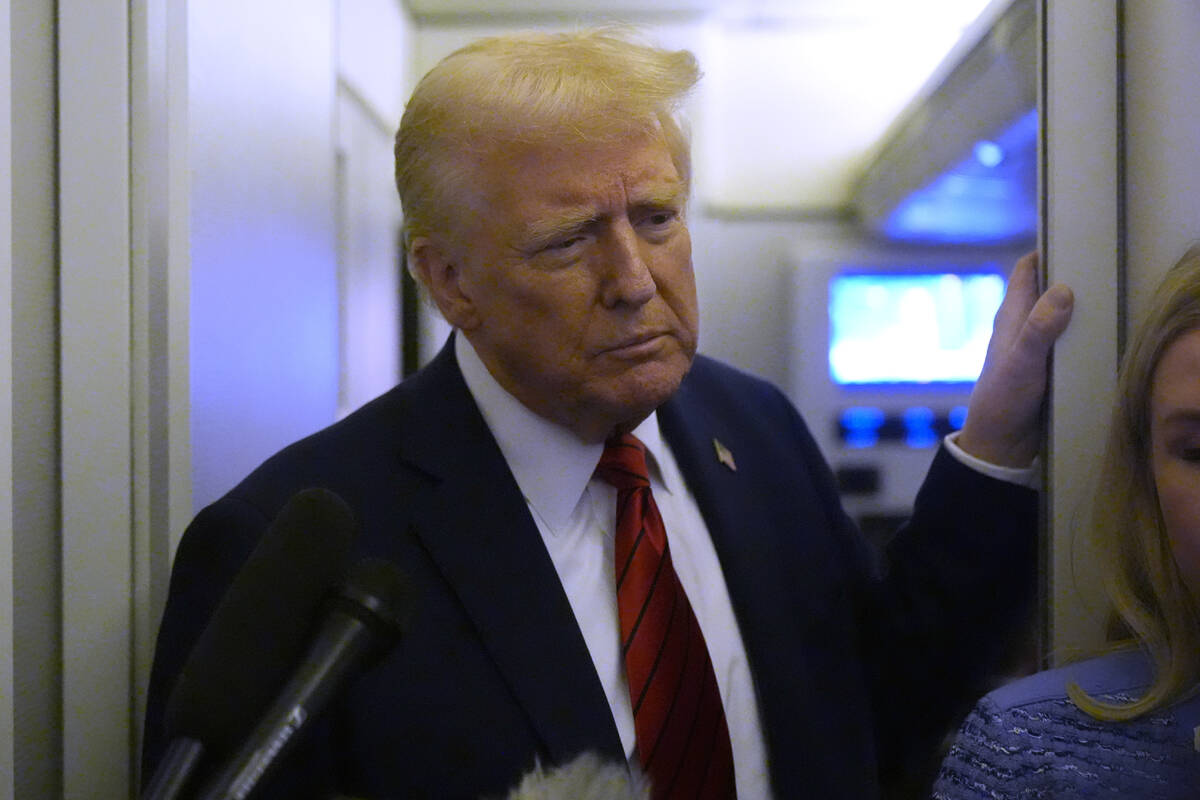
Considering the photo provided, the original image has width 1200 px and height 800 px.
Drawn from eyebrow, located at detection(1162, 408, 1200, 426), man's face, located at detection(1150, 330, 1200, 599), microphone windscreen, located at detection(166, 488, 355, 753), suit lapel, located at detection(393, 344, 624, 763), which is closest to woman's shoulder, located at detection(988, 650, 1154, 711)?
man's face, located at detection(1150, 330, 1200, 599)

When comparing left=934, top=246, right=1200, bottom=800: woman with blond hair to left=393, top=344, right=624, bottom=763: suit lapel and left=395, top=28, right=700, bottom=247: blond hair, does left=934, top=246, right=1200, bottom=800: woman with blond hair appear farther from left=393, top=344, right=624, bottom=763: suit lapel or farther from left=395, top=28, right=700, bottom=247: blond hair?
left=395, top=28, right=700, bottom=247: blond hair

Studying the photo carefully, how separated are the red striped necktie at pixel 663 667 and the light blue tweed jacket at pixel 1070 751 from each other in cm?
24

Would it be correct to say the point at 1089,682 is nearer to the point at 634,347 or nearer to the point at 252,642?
the point at 634,347

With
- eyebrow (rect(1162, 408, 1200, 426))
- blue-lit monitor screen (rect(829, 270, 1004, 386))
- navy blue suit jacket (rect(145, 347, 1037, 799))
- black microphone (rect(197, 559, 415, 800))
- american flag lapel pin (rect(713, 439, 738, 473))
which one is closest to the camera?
black microphone (rect(197, 559, 415, 800))

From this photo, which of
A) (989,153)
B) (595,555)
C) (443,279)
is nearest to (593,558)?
(595,555)

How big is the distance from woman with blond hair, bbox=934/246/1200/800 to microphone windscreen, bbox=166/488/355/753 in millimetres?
546

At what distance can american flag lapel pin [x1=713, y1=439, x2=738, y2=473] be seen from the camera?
119cm

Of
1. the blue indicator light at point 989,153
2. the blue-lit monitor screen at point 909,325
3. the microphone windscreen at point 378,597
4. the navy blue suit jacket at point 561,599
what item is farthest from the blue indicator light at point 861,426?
the microphone windscreen at point 378,597

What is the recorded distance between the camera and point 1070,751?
81 centimetres

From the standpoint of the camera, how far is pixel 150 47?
1.01 meters

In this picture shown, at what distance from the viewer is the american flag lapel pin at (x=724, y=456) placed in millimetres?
1194

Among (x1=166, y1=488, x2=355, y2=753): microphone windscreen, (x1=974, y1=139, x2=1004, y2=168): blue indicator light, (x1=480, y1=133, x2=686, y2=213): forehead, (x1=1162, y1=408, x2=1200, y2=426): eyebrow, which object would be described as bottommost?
(x1=166, y1=488, x2=355, y2=753): microphone windscreen

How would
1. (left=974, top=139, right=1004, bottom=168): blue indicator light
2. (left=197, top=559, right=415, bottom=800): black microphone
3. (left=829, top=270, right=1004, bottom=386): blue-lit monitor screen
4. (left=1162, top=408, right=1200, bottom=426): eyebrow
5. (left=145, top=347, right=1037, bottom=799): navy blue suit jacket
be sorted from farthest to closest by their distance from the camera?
(left=829, top=270, right=1004, bottom=386): blue-lit monitor screen
(left=974, top=139, right=1004, bottom=168): blue indicator light
(left=145, top=347, right=1037, bottom=799): navy blue suit jacket
(left=1162, top=408, right=1200, bottom=426): eyebrow
(left=197, top=559, right=415, bottom=800): black microphone

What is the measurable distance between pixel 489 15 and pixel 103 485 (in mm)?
2646
